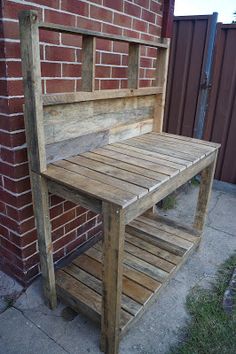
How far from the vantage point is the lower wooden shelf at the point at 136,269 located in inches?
68.1

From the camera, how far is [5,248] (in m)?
1.92

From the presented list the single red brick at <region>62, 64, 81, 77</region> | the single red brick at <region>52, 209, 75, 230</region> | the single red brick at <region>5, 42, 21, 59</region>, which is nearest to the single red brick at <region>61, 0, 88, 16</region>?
the single red brick at <region>62, 64, 81, 77</region>

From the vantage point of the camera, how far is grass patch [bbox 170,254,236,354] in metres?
1.64

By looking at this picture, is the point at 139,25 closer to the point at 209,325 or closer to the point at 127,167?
the point at 127,167

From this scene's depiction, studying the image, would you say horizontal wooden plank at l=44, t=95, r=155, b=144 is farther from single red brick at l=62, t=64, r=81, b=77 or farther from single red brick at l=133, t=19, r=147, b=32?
single red brick at l=133, t=19, r=147, b=32

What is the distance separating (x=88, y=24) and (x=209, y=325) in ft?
6.53

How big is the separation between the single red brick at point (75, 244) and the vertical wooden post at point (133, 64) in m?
1.20

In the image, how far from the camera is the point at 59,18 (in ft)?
5.29

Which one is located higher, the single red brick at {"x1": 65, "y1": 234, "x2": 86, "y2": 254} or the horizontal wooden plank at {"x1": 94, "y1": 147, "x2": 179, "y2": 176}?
the horizontal wooden plank at {"x1": 94, "y1": 147, "x2": 179, "y2": 176}

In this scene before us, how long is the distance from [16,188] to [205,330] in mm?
1396

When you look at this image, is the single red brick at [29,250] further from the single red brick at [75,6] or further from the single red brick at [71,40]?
the single red brick at [75,6]

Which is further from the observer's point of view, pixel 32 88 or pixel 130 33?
pixel 130 33

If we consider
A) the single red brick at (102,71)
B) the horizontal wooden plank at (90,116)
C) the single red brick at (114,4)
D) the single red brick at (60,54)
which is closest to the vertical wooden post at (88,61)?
the horizontal wooden plank at (90,116)

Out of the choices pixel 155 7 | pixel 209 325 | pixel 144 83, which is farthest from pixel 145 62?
pixel 209 325
